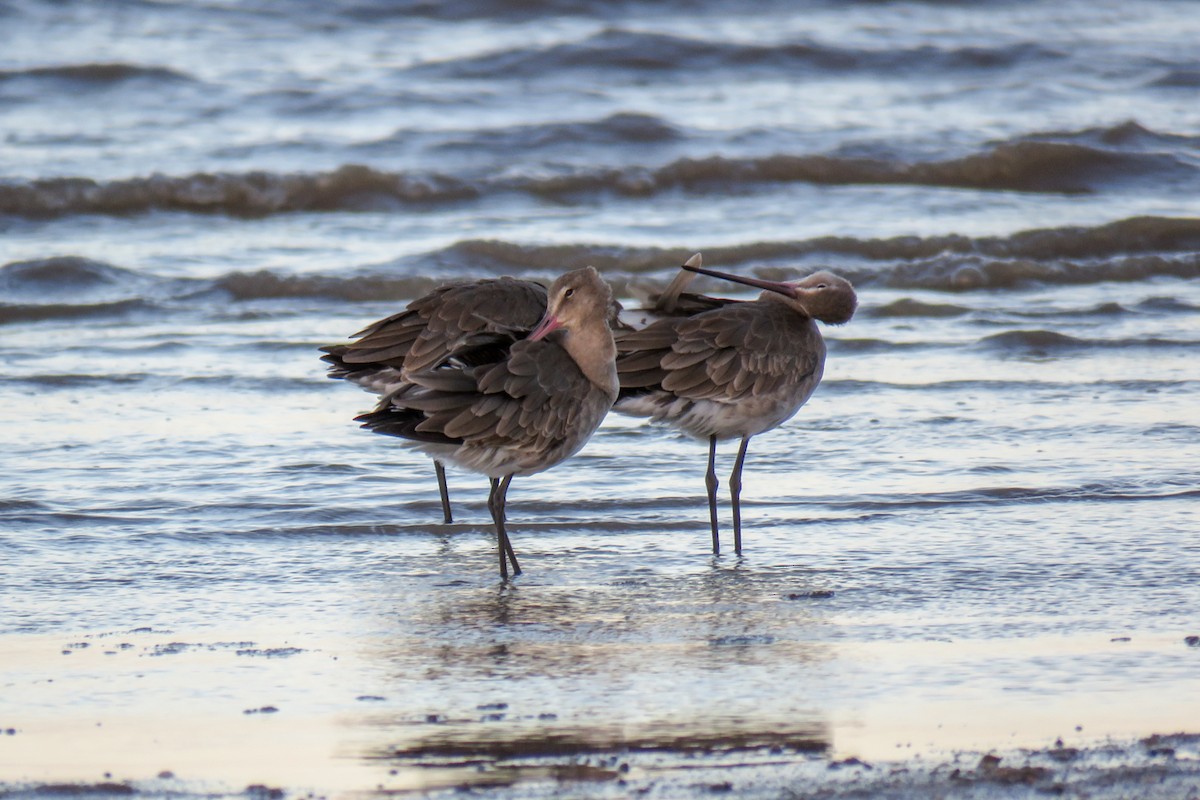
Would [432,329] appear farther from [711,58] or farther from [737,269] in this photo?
[711,58]

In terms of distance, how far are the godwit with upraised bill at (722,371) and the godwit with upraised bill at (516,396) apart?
12.4 inches

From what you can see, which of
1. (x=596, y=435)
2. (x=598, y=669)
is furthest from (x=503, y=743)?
(x=596, y=435)

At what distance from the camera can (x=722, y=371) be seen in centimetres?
573

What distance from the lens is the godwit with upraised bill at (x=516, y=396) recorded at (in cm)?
513

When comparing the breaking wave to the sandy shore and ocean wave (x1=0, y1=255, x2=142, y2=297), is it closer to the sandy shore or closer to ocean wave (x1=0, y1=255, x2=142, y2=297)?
ocean wave (x1=0, y1=255, x2=142, y2=297)

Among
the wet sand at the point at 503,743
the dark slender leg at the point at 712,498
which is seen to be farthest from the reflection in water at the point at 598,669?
the dark slender leg at the point at 712,498

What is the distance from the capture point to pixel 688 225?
12219 mm

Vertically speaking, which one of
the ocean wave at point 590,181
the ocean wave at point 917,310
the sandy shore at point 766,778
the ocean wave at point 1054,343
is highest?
the ocean wave at point 590,181

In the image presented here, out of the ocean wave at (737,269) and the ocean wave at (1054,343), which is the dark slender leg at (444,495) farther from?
the ocean wave at (1054,343)

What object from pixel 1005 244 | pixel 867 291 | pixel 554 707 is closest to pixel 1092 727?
pixel 554 707

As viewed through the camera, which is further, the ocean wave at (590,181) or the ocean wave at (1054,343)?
the ocean wave at (590,181)

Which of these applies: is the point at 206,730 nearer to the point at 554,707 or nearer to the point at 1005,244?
the point at 554,707

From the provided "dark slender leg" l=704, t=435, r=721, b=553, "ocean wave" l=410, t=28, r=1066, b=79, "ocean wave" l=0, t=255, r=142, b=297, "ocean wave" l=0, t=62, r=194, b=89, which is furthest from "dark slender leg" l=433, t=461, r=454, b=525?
"ocean wave" l=410, t=28, r=1066, b=79

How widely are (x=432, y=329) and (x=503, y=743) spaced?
2.58 meters
